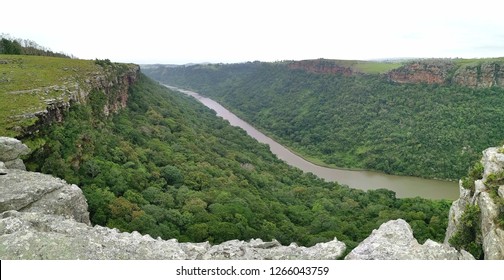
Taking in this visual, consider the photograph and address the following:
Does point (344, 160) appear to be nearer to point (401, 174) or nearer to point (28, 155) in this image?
point (401, 174)

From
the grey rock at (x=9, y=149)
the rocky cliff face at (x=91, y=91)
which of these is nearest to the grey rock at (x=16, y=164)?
the grey rock at (x=9, y=149)

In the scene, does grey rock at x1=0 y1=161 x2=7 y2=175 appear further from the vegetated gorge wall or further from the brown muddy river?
the brown muddy river

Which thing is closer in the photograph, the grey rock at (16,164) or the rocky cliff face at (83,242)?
the rocky cliff face at (83,242)

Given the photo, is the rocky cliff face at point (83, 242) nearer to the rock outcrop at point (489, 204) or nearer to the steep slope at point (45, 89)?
the rock outcrop at point (489, 204)

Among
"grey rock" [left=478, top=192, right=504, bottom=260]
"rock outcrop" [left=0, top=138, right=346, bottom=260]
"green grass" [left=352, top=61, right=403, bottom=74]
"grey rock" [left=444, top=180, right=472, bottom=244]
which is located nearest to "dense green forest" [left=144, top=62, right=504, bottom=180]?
"green grass" [left=352, top=61, right=403, bottom=74]

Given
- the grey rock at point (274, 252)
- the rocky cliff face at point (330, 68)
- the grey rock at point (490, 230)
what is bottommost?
the grey rock at point (274, 252)

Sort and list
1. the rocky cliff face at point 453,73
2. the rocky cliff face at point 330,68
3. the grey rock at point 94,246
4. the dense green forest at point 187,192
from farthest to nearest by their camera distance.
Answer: the rocky cliff face at point 330,68 < the rocky cliff face at point 453,73 < the dense green forest at point 187,192 < the grey rock at point 94,246

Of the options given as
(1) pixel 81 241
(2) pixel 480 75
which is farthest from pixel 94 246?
(2) pixel 480 75
